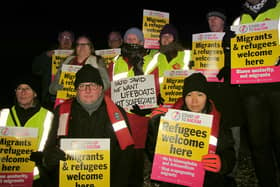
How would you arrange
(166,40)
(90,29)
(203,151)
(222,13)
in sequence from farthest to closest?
1. (90,29)
2. (166,40)
3. (222,13)
4. (203,151)

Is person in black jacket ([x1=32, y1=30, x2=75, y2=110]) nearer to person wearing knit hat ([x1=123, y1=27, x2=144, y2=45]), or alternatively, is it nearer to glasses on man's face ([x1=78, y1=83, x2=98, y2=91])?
person wearing knit hat ([x1=123, y1=27, x2=144, y2=45])

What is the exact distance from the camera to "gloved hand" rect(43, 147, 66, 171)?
3.71 meters

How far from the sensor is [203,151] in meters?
3.59

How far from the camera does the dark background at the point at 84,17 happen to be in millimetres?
33844

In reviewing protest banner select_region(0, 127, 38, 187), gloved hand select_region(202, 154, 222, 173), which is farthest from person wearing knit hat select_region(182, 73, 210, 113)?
protest banner select_region(0, 127, 38, 187)

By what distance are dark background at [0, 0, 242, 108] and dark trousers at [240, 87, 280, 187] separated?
25.5m

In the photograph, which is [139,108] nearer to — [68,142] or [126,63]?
[126,63]

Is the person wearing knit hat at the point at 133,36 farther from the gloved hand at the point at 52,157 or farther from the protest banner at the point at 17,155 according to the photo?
the gloved hand at the point at 52,157

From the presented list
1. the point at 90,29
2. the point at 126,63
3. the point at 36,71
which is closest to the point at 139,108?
the point at 126,63

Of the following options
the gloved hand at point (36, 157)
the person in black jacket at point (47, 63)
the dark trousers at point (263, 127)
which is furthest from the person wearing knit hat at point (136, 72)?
the person in black jacket at point (47, 63)

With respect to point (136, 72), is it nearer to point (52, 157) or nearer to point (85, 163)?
point (85, 163)

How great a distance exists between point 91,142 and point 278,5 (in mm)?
2595

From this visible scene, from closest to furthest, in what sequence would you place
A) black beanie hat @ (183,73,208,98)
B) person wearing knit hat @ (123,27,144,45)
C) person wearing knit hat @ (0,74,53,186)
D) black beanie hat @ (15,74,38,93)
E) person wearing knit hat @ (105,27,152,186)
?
1. black beanie hat @ (183,73,208,98)
2. person wearing knit hat @ (0,74,53,186)
3. black beanie hat @ (15,74,38,93)
4. person wearing knit hat @ (105,27,152,186)
5. person wearing knit hat @ (123,27,144,45)

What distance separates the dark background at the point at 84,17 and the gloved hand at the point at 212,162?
85.8ft
